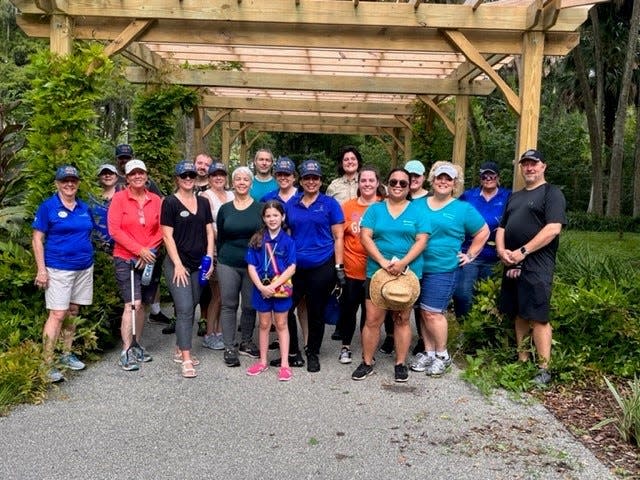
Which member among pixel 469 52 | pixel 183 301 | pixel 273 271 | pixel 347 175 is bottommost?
pixel 183 301

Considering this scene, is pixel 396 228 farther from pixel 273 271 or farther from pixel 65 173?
pixel 65 173

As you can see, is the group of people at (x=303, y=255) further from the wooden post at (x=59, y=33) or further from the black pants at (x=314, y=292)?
the wooden post at (x=59, y=33)

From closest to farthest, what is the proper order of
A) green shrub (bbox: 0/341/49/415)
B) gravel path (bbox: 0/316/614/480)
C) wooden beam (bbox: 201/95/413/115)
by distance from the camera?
gravel path (bbox: 0/316/614/480)
green shrub (bbox: 0/341/49/415)
wooden beam (bbox: 201/95/413/115)

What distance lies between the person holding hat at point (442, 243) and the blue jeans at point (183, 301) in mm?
1930

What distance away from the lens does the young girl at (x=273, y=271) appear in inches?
189

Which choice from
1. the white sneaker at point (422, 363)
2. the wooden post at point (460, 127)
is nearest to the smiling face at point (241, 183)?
the white sneaker at point (422, 363)

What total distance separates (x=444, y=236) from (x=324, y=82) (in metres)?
4.76

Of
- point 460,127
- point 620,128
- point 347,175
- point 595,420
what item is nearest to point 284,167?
point 347,175

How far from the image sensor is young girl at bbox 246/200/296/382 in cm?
480

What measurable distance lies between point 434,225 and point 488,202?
116 centimetres

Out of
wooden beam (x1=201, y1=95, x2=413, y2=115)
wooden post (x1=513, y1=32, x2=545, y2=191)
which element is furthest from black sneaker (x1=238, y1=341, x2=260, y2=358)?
wooden beam (x1=201, y1=95, x2=413, y2=115)

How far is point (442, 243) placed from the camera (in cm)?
486

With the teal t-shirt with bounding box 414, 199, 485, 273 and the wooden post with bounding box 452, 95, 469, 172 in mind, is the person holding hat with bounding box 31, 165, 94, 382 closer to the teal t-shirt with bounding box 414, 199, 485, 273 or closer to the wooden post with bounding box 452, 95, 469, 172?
the teal t-shirt with bounding box 414, 199, 485, 273

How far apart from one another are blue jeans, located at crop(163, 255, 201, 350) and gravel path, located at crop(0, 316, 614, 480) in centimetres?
32
